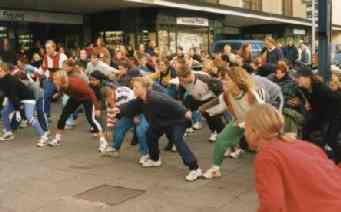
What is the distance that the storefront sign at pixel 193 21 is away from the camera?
26.3 metres

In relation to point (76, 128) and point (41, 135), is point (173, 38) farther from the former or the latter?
point (41, 135)

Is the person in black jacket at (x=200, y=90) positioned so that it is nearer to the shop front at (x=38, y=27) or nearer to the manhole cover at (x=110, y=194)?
the manhole cover at (x=110, y=194)

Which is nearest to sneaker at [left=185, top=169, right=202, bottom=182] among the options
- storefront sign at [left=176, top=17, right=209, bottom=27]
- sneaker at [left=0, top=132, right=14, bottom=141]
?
sneaker at [left=0, top=132, right=14, bottom=141]

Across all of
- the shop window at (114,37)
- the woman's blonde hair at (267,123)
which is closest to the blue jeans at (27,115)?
the woman's blonde hair at (267,123)

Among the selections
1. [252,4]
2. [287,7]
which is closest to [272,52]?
[252,4]

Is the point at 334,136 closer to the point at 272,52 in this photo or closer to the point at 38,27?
the point at 272,52

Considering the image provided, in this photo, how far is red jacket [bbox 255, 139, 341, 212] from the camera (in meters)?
2.59

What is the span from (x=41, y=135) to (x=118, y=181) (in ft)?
10.3

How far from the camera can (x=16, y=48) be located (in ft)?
70.7

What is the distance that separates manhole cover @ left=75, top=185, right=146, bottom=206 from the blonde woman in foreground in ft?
11.7

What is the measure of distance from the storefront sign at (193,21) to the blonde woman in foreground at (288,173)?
2350 centimetres

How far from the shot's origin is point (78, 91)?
9.11 meters

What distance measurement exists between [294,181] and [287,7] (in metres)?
41.6

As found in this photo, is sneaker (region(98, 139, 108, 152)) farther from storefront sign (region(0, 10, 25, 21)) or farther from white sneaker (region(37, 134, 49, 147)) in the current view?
storefront sign (region(0, 10, 25, 21))
